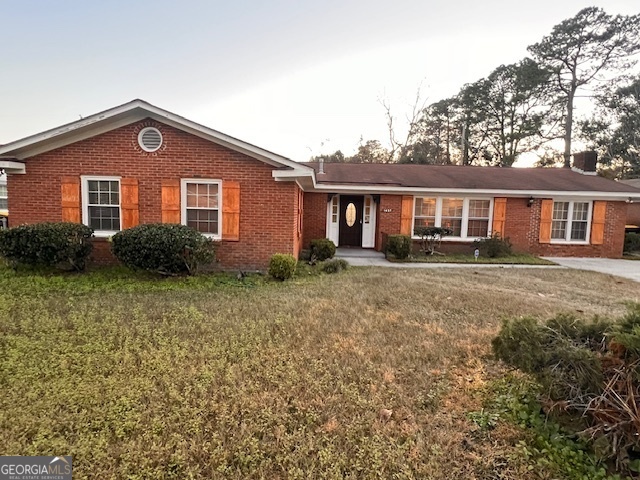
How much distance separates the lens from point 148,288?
23.8ft

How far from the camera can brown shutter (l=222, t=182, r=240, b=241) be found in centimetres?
892

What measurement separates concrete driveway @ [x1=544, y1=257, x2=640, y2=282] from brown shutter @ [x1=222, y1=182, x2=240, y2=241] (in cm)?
1062

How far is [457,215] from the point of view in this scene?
13.7m

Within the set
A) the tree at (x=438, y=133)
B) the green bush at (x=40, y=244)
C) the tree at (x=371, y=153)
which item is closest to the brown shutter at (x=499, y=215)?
the green bush at (x=40, y=244)

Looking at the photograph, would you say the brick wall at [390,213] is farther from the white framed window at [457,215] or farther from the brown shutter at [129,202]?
the brown shutter at [129,202]

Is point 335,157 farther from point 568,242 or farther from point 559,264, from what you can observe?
point 559,264

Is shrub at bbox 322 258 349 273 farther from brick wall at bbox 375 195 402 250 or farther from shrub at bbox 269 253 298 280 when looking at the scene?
brick wall at bbox 375 195 402 250

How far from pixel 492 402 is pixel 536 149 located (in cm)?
3458

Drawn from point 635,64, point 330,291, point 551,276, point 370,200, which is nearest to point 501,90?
point 635,64

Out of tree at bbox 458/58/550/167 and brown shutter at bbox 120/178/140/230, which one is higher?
tree at bbox 458/58/550/167

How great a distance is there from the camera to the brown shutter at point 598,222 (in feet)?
44.5

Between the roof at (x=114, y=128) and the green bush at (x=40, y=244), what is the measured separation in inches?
79.5

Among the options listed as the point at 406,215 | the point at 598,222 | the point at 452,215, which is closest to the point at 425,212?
the point at 406,215

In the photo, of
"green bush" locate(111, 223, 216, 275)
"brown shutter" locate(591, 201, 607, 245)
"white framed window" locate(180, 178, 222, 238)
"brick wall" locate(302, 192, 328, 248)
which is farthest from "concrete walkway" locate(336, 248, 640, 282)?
"green bush" locate(111, 223, 216, 275)
